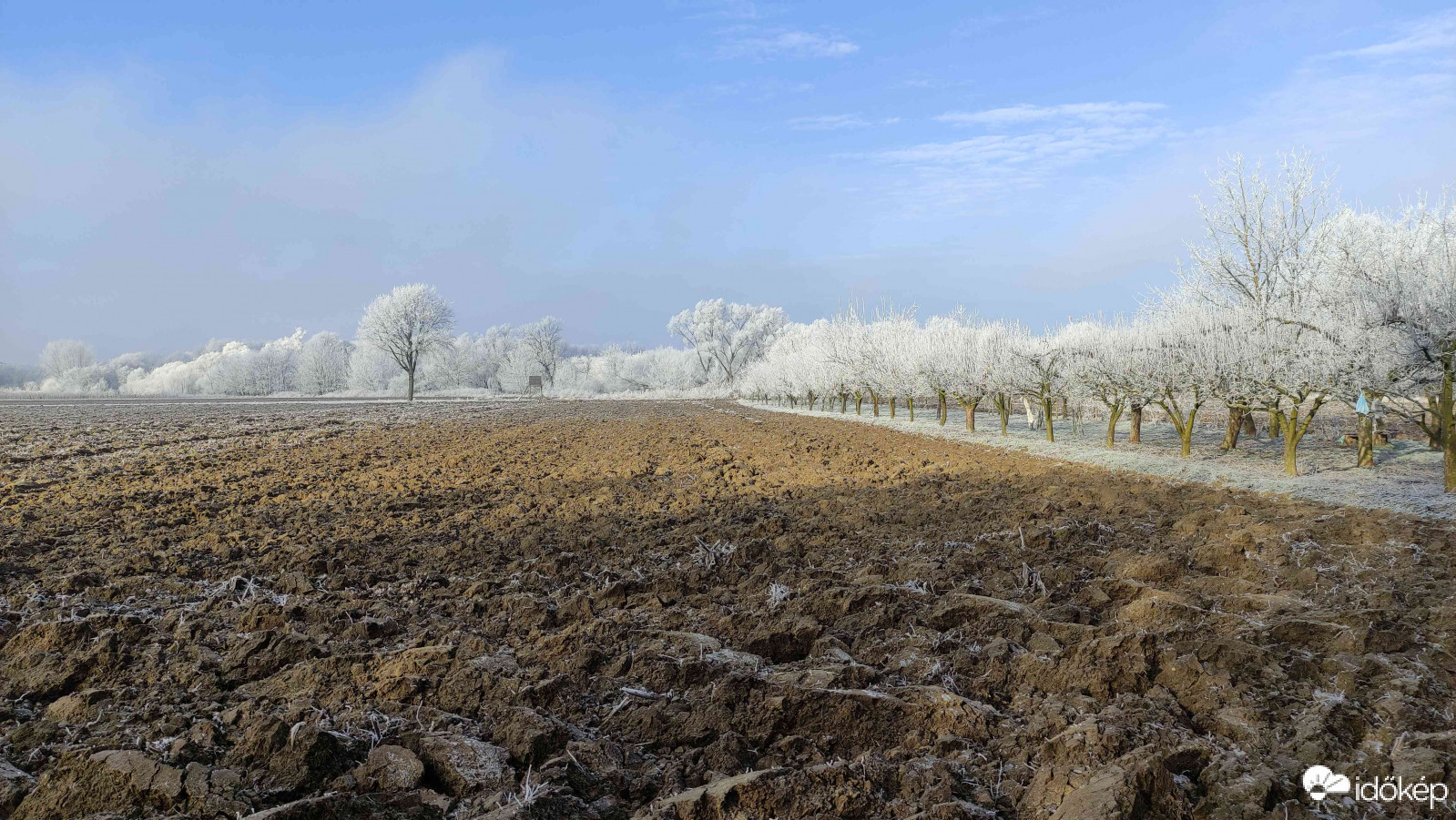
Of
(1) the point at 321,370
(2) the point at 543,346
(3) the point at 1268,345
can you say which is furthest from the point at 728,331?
(3) the point at 1268,345

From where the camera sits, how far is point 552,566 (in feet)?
23.2

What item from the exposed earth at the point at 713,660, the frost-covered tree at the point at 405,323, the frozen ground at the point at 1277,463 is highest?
the frost-covered tree at the point at 405,323

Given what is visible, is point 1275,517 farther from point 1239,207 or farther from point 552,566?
point 1239,207

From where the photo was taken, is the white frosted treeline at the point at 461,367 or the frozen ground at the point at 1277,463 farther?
the white frosted treeline at the point at 461,367

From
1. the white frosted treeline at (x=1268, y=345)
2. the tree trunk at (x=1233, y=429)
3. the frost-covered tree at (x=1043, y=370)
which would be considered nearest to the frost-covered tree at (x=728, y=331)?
the white frosted treeline at (x=1268, y=345)

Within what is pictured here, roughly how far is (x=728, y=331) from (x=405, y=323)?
44.8m

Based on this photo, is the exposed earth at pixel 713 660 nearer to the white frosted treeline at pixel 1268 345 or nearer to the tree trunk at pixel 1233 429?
the white frosted treeline at pixel 1268 345

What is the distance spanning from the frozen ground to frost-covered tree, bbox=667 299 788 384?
68.3 meters

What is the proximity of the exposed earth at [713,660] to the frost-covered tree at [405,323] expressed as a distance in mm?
56495

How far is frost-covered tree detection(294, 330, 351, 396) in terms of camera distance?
349 ft

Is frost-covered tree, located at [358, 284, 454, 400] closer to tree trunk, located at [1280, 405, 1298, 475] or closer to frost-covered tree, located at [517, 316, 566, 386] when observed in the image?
frost-covered tree, located at [517, 316, 566, 386]

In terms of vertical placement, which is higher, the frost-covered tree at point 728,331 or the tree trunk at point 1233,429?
the frost-covered tree at point 728,331

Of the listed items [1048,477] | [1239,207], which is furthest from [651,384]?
[1048,477]

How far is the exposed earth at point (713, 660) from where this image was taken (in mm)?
3227
